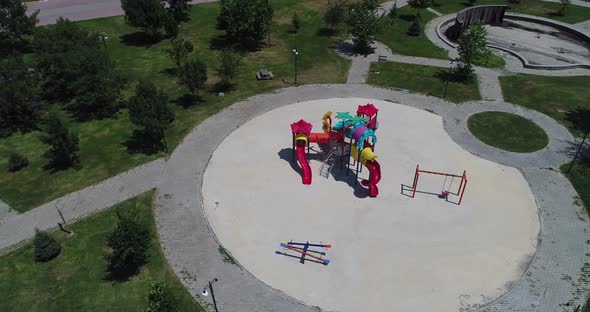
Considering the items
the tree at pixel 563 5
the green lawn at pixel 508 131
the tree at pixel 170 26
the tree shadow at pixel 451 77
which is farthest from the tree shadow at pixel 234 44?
the tree at pixel 563 5

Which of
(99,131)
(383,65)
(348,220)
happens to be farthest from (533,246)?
(99,131)

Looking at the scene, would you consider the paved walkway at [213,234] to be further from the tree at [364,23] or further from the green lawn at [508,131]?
the tree at [364,23]

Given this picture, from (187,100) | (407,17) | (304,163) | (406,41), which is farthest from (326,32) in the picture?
(304,163)

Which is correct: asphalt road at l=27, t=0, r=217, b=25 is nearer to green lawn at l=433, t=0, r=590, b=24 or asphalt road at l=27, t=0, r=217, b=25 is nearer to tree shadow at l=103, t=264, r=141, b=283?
green lawn at l=433, t=0, r=590, b=24

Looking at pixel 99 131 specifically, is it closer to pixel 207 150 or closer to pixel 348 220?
pixel 207 150

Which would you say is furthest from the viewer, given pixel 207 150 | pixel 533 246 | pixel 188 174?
pixel 207 150

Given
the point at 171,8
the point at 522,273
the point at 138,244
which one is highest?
the point at 171,8

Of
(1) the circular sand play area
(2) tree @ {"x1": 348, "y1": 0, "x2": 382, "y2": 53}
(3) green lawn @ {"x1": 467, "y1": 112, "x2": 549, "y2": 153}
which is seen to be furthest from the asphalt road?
(3) green lawn @ {"x1": 467, "y1": 112, "x2": 549, "y2": 153}
